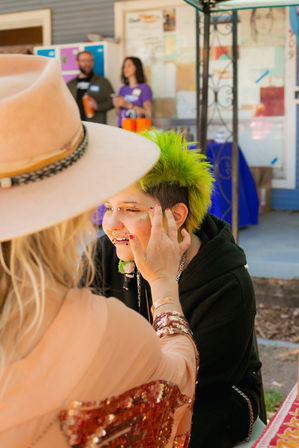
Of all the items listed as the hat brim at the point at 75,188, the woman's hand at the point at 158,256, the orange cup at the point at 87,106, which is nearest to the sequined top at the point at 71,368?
the hat brim at the point at 75,188

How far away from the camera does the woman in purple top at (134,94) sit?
28.2 feet

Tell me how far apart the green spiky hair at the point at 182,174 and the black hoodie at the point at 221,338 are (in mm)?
113

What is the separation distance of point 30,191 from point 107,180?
153 millimetres

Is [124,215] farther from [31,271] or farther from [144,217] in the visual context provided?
[31,271]

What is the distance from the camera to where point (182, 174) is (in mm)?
2154

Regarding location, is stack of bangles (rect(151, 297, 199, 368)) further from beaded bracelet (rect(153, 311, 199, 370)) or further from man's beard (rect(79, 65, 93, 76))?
man's beard (rect(79, 65, 93, 76))

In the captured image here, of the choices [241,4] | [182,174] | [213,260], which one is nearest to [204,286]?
[213,260]

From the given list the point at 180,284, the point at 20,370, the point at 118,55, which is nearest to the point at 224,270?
the point at 180,284

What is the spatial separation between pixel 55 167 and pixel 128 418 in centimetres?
50

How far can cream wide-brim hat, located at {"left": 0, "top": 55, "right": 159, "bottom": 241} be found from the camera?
3.28 feet

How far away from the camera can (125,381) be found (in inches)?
42.6

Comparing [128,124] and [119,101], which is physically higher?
[119,101]

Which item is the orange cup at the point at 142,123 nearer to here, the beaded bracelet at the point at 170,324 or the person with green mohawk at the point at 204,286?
the person with green mohawk at the point at 204,286

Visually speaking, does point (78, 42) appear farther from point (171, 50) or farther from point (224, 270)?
point (224, 270)
